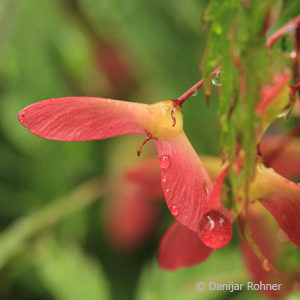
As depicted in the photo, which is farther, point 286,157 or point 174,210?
point 286,157

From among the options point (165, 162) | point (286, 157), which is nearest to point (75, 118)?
point (165, 162)

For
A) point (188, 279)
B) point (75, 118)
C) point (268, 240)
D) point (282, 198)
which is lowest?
point (188, 279)

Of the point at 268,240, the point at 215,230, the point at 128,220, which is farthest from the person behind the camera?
the point at 128,220

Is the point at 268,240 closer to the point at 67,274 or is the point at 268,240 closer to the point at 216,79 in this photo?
the point at 216,79

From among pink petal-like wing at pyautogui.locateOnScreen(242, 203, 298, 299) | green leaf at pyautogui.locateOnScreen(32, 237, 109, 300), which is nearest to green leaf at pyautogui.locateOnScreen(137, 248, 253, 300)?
green leaf at pyautogui.locateOnScreen(32, 237, 109, 300)

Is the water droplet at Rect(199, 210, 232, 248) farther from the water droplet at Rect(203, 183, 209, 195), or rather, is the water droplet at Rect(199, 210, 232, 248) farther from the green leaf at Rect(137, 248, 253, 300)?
the green leaf at Rect(137, 248, 253, 300)

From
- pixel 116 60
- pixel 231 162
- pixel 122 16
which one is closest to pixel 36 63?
pixel 122 16
